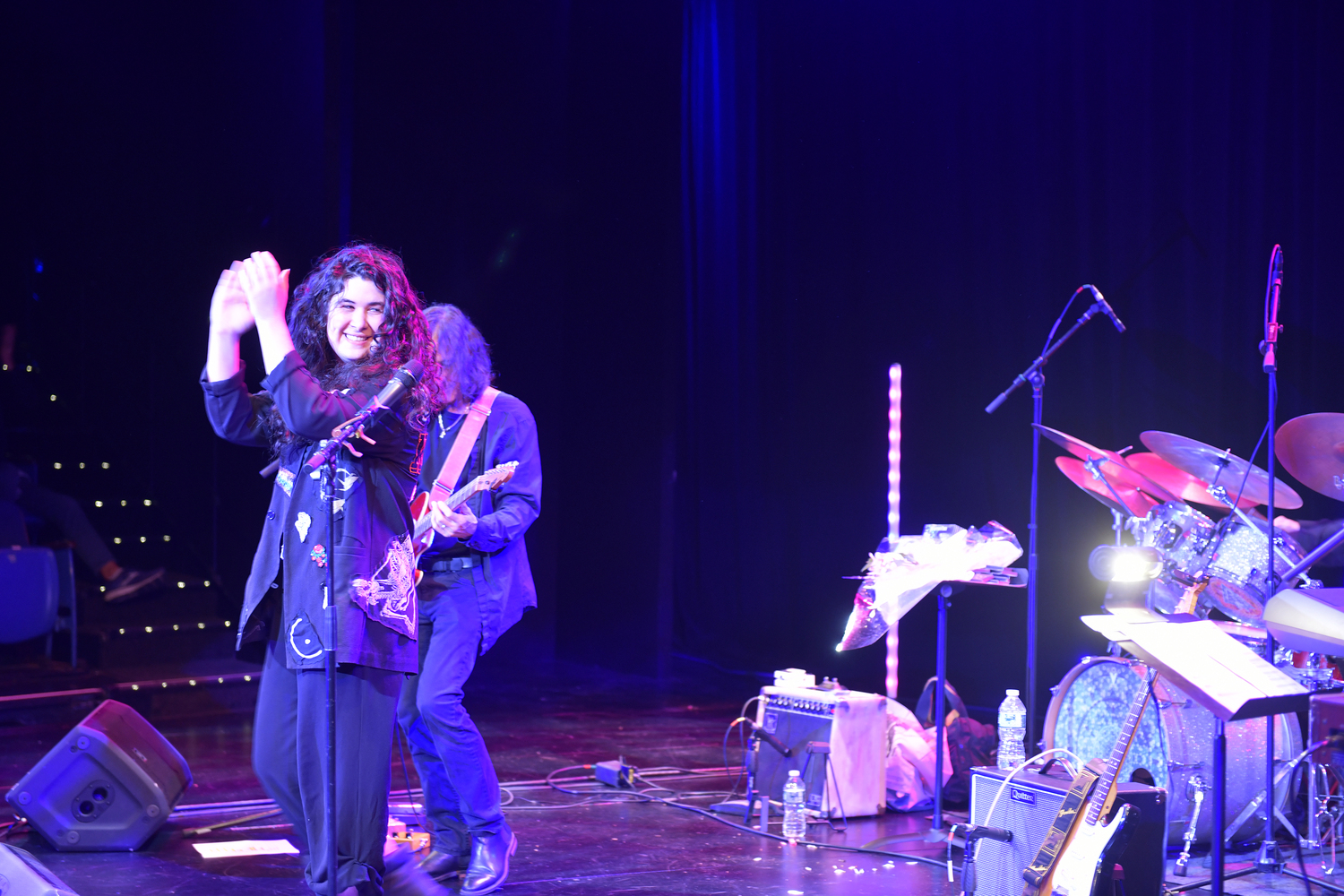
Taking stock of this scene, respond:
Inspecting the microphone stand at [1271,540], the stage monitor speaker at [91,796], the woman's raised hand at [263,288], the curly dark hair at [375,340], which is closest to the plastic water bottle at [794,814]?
the microphone stand at [1271,540]

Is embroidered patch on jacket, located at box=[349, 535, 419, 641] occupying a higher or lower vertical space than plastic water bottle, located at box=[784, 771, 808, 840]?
higher

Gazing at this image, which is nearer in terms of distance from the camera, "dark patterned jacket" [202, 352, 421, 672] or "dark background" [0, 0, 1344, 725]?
"dark patterned jacket" [202, 352, 421, 672]

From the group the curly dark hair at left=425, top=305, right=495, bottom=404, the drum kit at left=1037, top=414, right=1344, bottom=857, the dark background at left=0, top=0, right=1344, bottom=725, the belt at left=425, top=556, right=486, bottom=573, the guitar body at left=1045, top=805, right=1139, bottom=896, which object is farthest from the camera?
the dark background at left=0, top=0, right=1344, bottom=725

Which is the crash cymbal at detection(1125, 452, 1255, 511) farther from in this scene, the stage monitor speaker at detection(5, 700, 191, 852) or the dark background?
the stage monitor speaker at detection(5, 700, 191, 852)

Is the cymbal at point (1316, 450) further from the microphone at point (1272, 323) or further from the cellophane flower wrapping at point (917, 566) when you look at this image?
the cellophane flower wrapping at point (917, 566)

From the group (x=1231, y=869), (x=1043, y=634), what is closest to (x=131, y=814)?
(x=1231, y=869)

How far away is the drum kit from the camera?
4.23 meters

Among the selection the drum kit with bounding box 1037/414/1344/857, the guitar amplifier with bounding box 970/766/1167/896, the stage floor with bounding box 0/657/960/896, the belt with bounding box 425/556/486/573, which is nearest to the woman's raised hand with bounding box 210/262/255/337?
the belt with bounding box 425/556/486/573

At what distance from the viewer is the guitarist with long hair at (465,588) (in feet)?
12.1

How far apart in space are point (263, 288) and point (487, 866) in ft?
6.19

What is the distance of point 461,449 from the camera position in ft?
12.8

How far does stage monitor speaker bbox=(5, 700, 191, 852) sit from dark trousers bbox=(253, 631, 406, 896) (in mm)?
1634

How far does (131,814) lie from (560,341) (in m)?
5.20

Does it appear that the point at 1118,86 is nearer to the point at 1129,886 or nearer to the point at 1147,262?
the point at 1147,262
